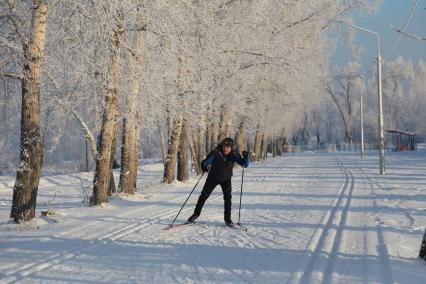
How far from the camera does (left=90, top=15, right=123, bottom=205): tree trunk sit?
38.8ft

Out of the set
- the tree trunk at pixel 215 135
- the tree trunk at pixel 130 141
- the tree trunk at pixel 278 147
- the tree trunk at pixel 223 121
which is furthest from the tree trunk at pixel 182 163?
the tree trunk at pixel 278 147

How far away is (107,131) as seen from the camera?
40.4 ft

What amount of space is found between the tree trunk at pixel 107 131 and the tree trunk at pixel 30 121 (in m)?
2.02

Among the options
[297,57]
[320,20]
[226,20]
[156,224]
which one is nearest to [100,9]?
[156,224]

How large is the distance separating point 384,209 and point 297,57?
13.5 metres

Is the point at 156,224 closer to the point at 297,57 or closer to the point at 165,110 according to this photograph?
the point at 165,110

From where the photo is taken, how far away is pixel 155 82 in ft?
47.9

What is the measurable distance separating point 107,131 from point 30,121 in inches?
106

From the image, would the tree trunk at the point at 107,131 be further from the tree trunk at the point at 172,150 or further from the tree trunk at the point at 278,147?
the tree trunk at the point at 278,147

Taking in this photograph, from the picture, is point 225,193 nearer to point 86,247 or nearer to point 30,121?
point 86,247

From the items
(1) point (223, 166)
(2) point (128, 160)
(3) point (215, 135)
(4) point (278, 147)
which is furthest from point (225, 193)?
(4) point (278, 147)

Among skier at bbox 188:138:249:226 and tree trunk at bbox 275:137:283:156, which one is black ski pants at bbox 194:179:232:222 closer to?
skier at bbox 188:138:249:226

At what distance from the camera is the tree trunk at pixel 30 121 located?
31.9 feet

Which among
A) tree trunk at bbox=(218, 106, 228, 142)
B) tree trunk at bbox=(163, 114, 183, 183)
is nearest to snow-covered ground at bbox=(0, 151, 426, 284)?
tree trunk at bbox=(163, 114, 183, 183)
